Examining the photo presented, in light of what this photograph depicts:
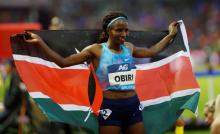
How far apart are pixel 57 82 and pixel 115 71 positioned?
1071mm

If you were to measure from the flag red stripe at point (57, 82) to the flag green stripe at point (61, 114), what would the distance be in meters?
0.09

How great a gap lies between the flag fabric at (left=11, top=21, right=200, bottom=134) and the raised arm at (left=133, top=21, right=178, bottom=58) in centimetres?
18

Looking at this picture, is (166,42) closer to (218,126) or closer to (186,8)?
(218,126)

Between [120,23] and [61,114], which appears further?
[61,114]

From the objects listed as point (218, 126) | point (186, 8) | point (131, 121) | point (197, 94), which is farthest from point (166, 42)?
point (186, 8)

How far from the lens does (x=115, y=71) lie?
23.3ft

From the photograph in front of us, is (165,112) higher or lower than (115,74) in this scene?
lower

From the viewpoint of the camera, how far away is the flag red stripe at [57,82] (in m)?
7.69

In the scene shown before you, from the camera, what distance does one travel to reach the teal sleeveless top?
7090mm

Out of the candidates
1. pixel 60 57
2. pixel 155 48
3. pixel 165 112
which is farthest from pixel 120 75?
pixel 165 112

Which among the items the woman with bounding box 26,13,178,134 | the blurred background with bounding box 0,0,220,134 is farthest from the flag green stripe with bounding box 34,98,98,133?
the blurred background with bounding box 0,0,220,134

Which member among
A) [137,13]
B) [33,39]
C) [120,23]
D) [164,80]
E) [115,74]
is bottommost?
[137,13]

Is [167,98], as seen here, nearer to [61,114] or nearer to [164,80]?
[164,80]

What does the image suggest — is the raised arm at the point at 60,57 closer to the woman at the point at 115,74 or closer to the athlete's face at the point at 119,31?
the woman at the point at 115,74
